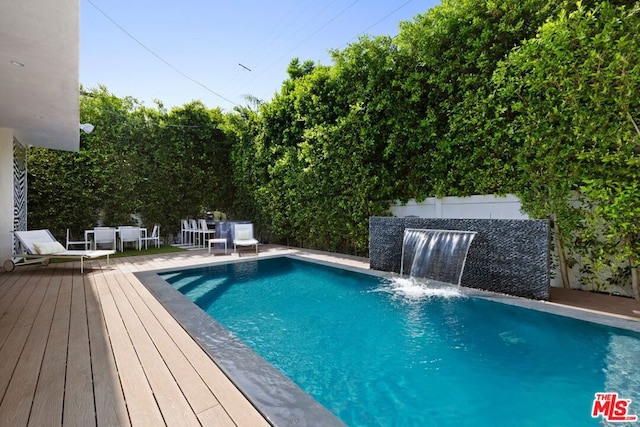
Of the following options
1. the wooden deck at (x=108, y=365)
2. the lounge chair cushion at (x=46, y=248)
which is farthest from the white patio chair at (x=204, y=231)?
the wooden deck at (x=108, y=365)

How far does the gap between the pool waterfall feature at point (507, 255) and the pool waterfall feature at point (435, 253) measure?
4.9 inches

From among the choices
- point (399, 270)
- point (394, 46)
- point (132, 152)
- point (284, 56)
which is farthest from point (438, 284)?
point (284, 56)

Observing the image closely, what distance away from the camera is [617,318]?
3350 millimetres

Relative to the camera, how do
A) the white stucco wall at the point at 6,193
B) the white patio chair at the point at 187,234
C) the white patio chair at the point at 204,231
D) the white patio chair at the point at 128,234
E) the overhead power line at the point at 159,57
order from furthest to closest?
the white patio chair at the point at 187,234
the white patio chair at the point at 204,231
the overhead power line at the point at 159,57
the white patio chair at the point at 128,234
the white stucco wall at the point at 6,193

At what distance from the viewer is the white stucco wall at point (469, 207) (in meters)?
5.04

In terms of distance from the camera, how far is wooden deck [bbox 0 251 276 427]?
1.84m

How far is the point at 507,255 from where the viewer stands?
4324mm

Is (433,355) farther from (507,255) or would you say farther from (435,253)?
(435,253)

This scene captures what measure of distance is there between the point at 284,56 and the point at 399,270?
10963 mm

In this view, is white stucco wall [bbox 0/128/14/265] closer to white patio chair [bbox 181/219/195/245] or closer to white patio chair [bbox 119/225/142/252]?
white patio chair [bbox 119/225/142/252]

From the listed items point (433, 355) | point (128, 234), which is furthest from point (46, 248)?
point (433, 355)

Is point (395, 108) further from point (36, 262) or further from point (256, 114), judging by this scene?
point (36, 262)

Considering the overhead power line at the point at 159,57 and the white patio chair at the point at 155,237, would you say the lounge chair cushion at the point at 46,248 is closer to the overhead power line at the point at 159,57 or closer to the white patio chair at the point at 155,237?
the white patio chair at the point at 155,237

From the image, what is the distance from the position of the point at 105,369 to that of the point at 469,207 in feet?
17.8
